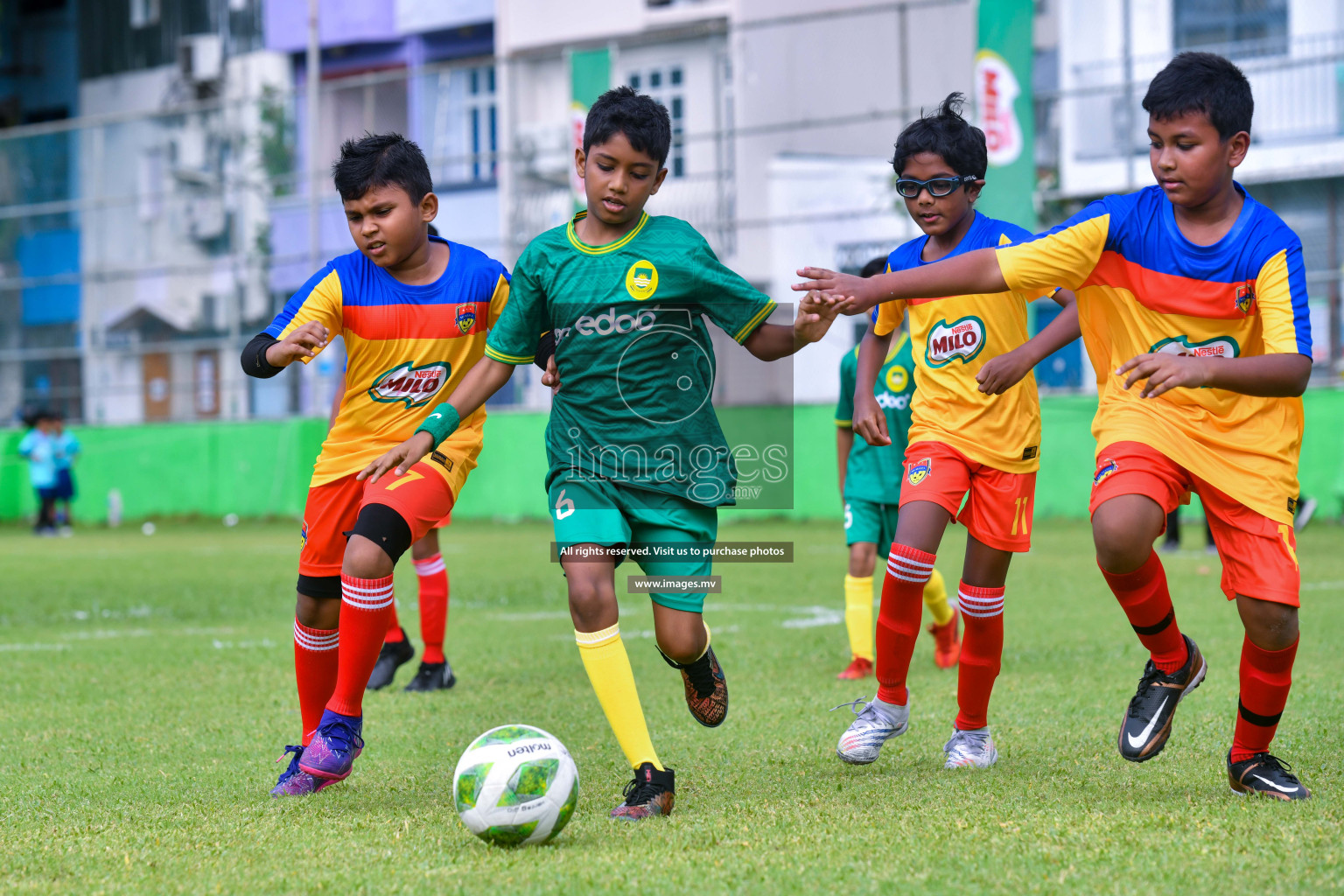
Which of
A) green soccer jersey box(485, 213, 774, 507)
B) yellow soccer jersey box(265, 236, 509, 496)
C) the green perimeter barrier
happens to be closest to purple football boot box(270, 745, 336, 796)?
yellow soccer jersey box(265, 236, 509, 496)

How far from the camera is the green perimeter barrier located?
53.1 feet

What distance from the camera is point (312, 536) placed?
4.56 metres

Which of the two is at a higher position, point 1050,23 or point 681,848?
point 1050,23

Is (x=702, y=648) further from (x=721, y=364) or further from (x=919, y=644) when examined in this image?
(x=721, y=364)

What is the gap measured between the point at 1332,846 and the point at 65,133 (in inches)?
953

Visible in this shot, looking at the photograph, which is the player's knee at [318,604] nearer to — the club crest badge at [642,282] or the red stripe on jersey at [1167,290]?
the club crest badge at [642,282]

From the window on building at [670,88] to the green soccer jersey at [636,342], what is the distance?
52.8 ft

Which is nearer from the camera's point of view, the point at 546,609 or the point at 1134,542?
the point at 1134,542

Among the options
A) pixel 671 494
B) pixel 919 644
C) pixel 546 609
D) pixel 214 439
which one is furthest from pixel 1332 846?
pixel 214 439

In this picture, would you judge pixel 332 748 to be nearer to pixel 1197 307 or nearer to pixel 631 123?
pixel 631 123

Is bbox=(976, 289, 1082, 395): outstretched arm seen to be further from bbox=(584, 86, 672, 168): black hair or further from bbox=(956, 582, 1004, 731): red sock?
bbox=(584, 86, 672, 168): black hair

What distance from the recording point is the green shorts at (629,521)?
12.8 ft

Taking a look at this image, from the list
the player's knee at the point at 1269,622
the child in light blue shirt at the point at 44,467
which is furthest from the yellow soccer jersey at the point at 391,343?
the child in light blue shirt at the point at 44,467

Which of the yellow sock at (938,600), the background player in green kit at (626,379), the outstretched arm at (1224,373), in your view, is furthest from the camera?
the yellow sock at (938,600)
